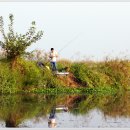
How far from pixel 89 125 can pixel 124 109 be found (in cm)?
525

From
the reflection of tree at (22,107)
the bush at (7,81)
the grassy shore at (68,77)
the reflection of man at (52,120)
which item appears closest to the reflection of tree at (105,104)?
the reflection of tree at (22,107)

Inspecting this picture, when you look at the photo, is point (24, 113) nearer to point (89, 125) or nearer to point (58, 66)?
point (89, 125)

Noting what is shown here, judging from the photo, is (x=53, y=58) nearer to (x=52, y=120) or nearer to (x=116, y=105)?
(x=116, y=105)

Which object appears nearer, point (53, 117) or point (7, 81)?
point (53, 117)

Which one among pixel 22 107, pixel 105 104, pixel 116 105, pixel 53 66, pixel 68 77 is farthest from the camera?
pixel 68 77

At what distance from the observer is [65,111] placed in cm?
2144

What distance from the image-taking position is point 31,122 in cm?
1831

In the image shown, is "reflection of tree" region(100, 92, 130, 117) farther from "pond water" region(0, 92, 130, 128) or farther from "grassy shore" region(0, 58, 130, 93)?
"grassy shore" region(0, 58, 130, 93)

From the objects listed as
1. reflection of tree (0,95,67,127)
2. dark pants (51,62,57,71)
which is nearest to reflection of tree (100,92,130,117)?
reflection of tree (0,95,67,127)

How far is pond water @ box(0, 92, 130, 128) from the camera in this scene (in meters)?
18.1

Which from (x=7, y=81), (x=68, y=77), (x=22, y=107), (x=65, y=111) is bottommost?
(x=65, y=111)

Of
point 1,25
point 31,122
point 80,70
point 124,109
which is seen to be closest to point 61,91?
point 80,70

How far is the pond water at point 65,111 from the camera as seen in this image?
59.4 ft

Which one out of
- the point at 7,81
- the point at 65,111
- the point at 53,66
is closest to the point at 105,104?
the point at 65,111
